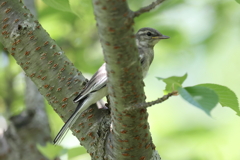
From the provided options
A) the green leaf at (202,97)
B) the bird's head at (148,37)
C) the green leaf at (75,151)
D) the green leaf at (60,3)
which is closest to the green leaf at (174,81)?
the green leaf at (202,97)

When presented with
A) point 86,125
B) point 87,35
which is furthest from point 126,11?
point 87,35

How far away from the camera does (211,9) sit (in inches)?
156

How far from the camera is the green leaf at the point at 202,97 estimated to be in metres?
1.31

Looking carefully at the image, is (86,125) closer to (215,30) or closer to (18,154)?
(18,154)

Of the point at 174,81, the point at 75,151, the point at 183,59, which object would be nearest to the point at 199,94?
the point at 174,81

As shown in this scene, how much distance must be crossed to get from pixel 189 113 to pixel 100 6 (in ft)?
9.28

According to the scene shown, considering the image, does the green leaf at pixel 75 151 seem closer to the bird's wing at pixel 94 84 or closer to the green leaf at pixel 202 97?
the bird's wing at pixel 94 84

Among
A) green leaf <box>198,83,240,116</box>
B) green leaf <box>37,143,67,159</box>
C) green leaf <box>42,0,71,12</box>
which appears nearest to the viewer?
green leaf <box>198,83,240,116</box>

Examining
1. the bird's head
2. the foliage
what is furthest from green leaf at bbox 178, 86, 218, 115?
the bird's head

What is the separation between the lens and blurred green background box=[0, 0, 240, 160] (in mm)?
3598

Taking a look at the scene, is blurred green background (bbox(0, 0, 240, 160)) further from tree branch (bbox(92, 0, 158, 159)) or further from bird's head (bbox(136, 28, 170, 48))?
tree branch (bbox(92, 0, 158, 159))

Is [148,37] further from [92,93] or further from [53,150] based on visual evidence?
[53,150]

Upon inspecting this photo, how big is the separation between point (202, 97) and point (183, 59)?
2815 mm

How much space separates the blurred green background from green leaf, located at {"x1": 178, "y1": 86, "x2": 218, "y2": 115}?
2.16m
